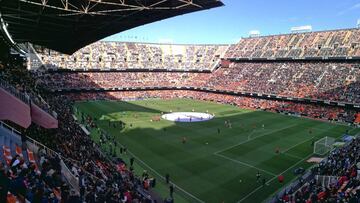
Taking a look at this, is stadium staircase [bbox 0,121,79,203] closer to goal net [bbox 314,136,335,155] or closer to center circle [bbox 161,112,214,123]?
goal net [bbox 314,136,335,155]

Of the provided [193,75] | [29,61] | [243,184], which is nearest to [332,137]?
[243,184]

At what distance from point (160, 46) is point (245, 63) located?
1134 inches

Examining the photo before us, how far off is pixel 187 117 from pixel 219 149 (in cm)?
1881

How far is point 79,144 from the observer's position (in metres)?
27.5

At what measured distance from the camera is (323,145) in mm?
37219

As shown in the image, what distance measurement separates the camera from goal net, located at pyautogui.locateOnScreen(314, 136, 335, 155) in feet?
116

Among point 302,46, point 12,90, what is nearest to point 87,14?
point 12,90

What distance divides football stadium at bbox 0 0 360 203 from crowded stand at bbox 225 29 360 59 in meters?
0.35

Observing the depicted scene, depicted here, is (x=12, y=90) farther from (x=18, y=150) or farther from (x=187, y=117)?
(x=187, y=117)

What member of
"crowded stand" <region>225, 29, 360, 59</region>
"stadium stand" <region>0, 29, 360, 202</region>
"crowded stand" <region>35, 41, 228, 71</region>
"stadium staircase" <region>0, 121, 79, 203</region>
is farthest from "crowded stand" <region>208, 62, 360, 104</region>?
"stadium staircase" <region>0, 121, 79, 203</region>

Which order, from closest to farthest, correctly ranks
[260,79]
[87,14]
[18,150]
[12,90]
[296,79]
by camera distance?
[18,150], [12,90], [87,14], [296,79], [260,79]

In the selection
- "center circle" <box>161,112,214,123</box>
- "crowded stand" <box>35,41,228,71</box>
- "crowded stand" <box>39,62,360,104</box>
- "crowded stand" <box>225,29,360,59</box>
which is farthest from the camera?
"crowded stand" <box>35,41,228,71</box>

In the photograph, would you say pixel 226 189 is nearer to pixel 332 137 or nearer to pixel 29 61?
pixel 332 137

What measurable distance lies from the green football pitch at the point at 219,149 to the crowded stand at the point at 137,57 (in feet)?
88.7
